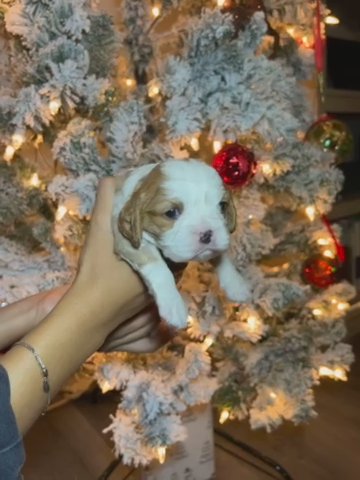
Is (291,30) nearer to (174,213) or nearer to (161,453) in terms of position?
(174,213)

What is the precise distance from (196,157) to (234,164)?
0.18 meters

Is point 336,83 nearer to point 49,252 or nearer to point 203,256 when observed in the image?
point 49,252

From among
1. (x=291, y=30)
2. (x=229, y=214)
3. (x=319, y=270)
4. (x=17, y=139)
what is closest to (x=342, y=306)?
(x=319, y=270)

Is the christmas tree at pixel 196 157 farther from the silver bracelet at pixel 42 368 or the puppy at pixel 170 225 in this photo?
the silver bracelet at pixel 42 368

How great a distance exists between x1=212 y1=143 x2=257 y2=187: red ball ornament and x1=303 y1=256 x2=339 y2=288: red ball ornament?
1.38 ft

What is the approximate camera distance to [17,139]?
108cm

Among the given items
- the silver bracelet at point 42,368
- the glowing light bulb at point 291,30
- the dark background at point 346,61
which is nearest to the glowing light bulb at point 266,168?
the glowing light bulb at point 291,30

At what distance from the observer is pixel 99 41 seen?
1089 mm

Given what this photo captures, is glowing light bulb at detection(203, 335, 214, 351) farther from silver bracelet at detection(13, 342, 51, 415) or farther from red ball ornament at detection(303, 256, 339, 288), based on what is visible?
silver bracelet at detection(13, 342, 51, 415)

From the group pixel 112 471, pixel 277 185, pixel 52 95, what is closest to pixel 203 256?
pixel 52 95

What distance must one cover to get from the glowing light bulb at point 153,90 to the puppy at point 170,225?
0.51 metres

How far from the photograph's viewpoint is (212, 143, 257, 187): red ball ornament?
3.50 ft

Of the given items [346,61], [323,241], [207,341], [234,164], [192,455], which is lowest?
[192,455]

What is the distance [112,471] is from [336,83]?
1853mm
